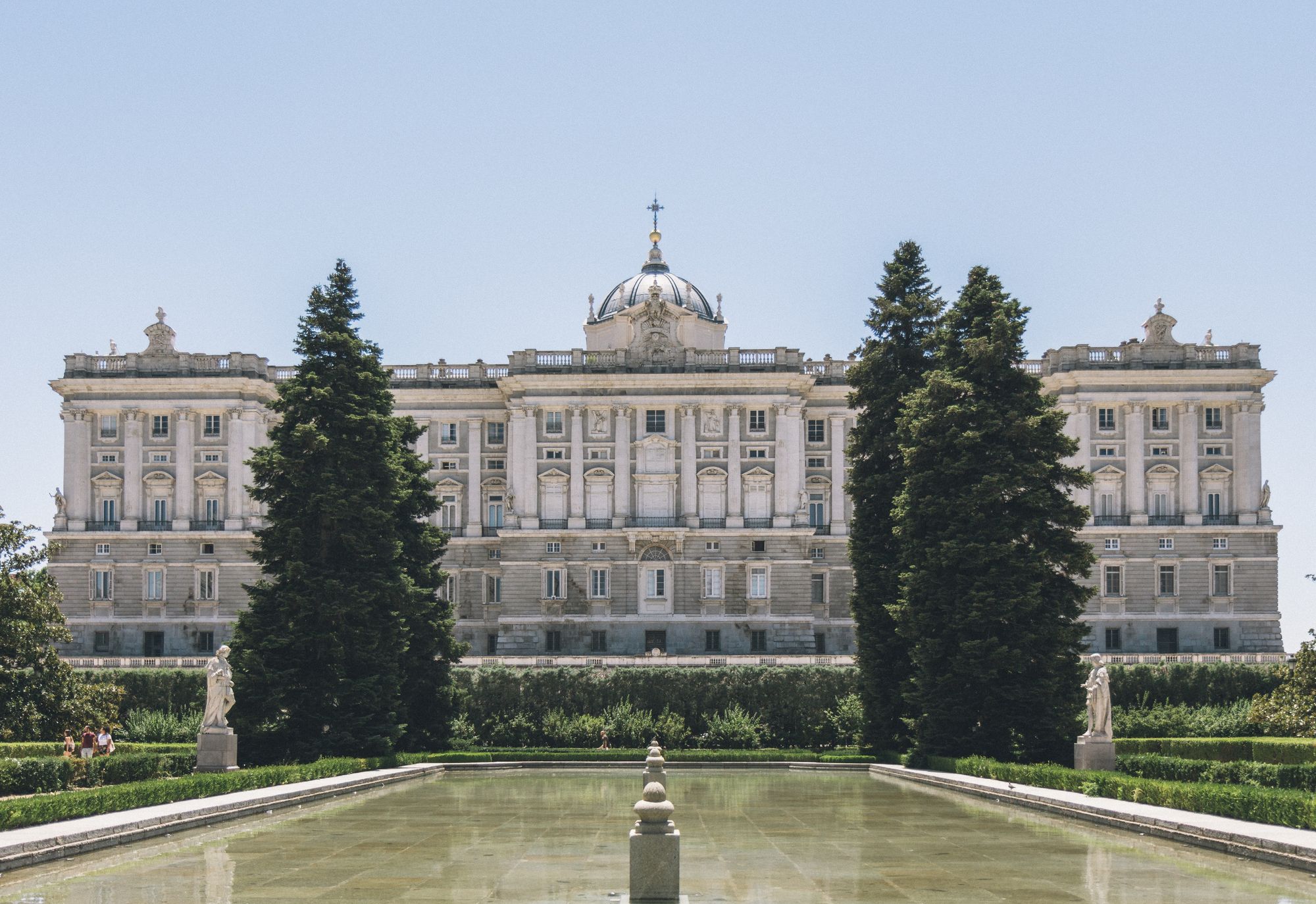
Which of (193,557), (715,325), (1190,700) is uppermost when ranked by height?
(715,325)

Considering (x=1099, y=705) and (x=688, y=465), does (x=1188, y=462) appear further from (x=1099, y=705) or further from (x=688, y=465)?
(x=1099, y=705)

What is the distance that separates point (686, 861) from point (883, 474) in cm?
2706

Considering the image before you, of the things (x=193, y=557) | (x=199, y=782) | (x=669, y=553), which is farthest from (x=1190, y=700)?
(x=193, y=557)

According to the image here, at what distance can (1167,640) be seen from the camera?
7956 cm

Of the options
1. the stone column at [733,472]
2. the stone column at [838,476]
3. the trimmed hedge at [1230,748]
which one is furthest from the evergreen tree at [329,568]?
the stone column at [838,476]

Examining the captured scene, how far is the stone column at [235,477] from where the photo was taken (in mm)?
82250

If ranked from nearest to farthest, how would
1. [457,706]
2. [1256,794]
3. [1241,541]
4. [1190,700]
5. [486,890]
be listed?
[486,890], [1256,794], [457,706], [1190,700], [1241,541]

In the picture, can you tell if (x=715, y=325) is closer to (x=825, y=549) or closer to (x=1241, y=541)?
(x=825, y=549)

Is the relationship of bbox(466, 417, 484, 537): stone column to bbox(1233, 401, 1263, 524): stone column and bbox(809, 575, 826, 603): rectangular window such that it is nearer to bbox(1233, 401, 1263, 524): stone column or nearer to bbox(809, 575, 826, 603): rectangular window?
bbox(809, 575, 826, 603): rectangular window

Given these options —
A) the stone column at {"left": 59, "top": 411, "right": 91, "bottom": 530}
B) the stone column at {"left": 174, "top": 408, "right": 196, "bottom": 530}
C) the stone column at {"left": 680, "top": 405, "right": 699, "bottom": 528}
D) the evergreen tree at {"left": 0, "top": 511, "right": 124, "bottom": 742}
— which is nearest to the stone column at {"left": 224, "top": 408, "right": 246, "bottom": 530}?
the stone column at {"left": 174, "top": 408, "right": 196, "bottom": 530}

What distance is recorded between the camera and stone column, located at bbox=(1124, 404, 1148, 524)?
8144 cm

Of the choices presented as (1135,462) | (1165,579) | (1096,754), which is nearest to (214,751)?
(1096,754)

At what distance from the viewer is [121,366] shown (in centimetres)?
8406

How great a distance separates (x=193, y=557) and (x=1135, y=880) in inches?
2791
